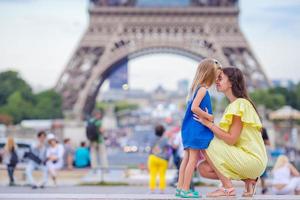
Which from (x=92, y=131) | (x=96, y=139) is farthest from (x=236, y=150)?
(x=96, y=139)

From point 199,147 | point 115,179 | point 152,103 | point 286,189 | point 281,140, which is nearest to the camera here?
point 199,147

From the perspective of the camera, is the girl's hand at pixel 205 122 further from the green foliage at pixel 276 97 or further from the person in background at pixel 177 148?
the green foliage at pixel 276 97

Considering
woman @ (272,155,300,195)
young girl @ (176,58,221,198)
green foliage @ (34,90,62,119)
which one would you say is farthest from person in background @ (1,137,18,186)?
green foliage @ (34,90,62,119)

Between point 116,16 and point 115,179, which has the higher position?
point 116,16

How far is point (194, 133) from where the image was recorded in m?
6.84

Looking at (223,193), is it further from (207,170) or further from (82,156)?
(82,156)

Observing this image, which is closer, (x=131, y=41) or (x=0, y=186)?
(x=0, y=186)

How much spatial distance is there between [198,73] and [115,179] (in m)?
8.99

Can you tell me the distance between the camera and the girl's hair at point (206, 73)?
6.86 metres

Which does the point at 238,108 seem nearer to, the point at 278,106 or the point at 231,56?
the point at 231,56

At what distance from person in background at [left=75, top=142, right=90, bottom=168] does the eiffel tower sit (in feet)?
103

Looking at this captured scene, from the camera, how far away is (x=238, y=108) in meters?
6.91

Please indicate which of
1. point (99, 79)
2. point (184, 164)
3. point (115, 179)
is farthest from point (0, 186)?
point (99, 79)

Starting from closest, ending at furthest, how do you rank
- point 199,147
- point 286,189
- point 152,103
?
point 199,147 → point 286,189 → point 152,103
